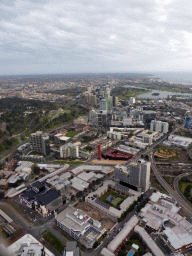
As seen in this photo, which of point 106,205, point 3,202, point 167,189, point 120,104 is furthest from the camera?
point 120,104

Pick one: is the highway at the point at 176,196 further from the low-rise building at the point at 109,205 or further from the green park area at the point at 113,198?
the green park area at the point at 113,198

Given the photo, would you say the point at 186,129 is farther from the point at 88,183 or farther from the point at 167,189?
the point at 88,183

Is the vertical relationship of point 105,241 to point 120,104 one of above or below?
below

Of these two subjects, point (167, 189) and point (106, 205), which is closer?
point (106, 205)

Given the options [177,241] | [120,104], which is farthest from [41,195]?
[120,104]

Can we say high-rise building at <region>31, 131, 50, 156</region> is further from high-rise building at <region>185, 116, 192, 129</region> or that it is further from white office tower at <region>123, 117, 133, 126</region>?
high-rise building at <region>185, 116, 192, 129</region>

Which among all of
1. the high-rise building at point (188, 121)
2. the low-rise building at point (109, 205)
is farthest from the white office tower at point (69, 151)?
the high-rise building at point (188, 121)

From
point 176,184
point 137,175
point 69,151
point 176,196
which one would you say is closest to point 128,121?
point 69,151

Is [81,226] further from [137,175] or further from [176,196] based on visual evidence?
[176,196]
